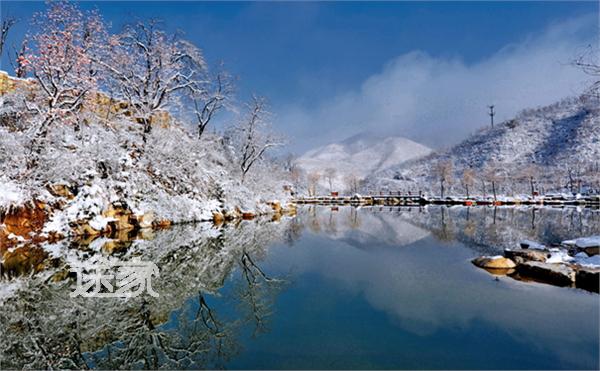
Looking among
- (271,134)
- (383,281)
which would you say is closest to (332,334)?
(383,281)

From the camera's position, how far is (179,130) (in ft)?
66.8

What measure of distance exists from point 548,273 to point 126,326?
6822 mm

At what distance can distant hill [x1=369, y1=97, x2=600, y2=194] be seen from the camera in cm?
5509

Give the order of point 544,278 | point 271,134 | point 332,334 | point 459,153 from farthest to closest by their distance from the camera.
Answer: point 459,153
point 271,134
point 544,278
point 332,334

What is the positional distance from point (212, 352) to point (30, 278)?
4.85 meters

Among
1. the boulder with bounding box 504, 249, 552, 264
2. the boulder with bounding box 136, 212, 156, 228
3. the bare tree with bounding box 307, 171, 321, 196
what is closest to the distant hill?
the bare tree with bounding box 307, 171, 321, 196

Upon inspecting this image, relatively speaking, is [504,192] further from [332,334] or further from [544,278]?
[332,334]

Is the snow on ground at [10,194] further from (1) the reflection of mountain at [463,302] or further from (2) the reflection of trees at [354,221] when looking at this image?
(2) the reflection of trees at [354,221]

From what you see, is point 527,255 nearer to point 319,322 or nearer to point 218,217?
point 319,322

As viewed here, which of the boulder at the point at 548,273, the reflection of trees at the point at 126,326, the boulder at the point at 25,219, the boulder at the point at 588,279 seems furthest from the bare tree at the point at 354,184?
the reflection of trees at the point at 126,326

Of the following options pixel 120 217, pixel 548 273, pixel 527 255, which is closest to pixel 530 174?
pixel 527 255

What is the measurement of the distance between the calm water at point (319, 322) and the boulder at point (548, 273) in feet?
1.59

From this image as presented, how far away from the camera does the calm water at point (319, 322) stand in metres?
3.29

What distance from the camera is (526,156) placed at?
67938 millimetres
